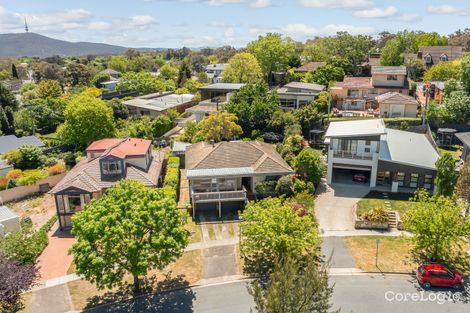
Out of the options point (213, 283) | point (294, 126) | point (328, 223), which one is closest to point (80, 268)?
point (213, 283)

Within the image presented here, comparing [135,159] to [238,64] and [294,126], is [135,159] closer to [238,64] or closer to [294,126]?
[294,126]

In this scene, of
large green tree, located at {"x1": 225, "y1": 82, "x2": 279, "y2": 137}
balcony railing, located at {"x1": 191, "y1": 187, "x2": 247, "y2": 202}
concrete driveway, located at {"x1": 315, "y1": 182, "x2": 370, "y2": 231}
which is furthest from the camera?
large green tree, located at {"x1": 225, "y1": 82, "x2": 279, "y2": 137}

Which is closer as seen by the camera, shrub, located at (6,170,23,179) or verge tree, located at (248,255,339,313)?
verge tree, located at (248,255,339,313)

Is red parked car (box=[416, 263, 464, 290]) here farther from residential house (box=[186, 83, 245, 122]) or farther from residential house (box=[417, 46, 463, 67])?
residential house (box=[417, 46, 463, 67])

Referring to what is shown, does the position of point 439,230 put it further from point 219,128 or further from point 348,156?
point 219,128

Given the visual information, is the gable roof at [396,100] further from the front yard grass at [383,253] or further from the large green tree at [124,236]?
the large green tree at [124,236]

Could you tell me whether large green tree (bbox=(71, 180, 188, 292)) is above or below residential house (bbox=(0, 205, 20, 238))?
above

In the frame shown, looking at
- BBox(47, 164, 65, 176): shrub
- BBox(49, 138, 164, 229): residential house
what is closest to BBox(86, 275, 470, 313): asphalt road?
BBox(49, 138, 164, 229): residential house

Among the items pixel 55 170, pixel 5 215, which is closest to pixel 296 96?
pixel 55 170
